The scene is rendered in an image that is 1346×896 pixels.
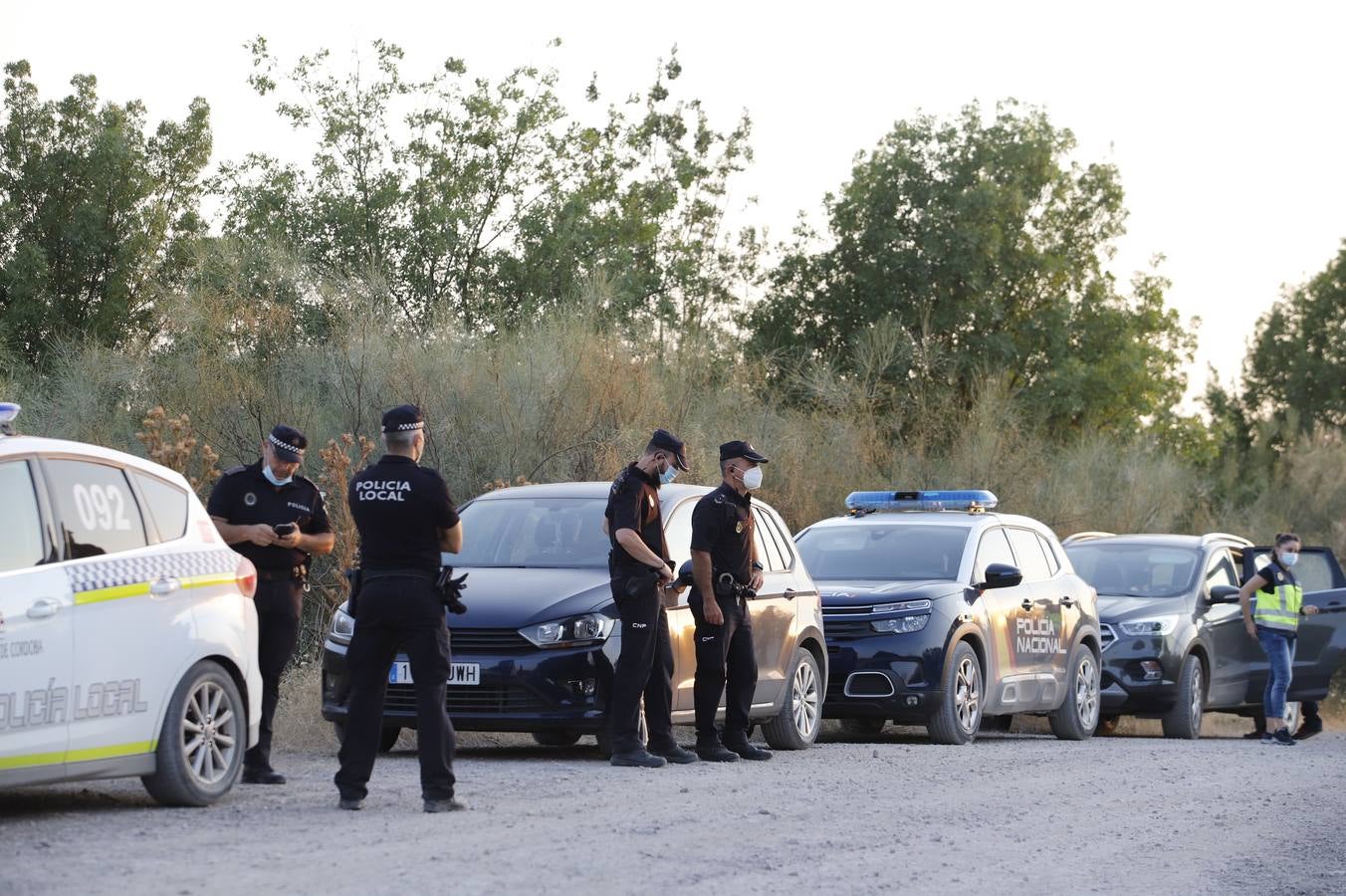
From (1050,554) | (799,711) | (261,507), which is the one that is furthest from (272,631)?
(1050,554)

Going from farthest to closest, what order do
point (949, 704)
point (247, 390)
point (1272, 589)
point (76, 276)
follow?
point (76, 276) → point (247, 390) → point (1272, 589) → point (949, 704)

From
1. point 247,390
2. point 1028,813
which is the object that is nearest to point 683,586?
point 1028,813

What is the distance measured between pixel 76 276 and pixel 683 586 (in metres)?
29.2

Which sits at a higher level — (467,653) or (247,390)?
(247,390)

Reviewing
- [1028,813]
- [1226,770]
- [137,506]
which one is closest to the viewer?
[137,506]

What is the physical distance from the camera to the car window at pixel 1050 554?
17.0m

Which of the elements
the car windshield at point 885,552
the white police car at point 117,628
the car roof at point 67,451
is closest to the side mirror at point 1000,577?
the car windshield at point 885,552

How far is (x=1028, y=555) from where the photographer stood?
1666 cm

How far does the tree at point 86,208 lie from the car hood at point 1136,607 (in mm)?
23156

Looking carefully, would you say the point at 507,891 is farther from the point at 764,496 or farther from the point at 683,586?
the point at 764,496

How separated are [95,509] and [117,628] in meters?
0.60

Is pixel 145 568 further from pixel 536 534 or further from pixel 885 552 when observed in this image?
pixel 885 552

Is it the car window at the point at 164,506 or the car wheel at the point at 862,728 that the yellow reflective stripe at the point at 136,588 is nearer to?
the car window at the point at 164,506

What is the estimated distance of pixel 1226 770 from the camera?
43.8 ft
